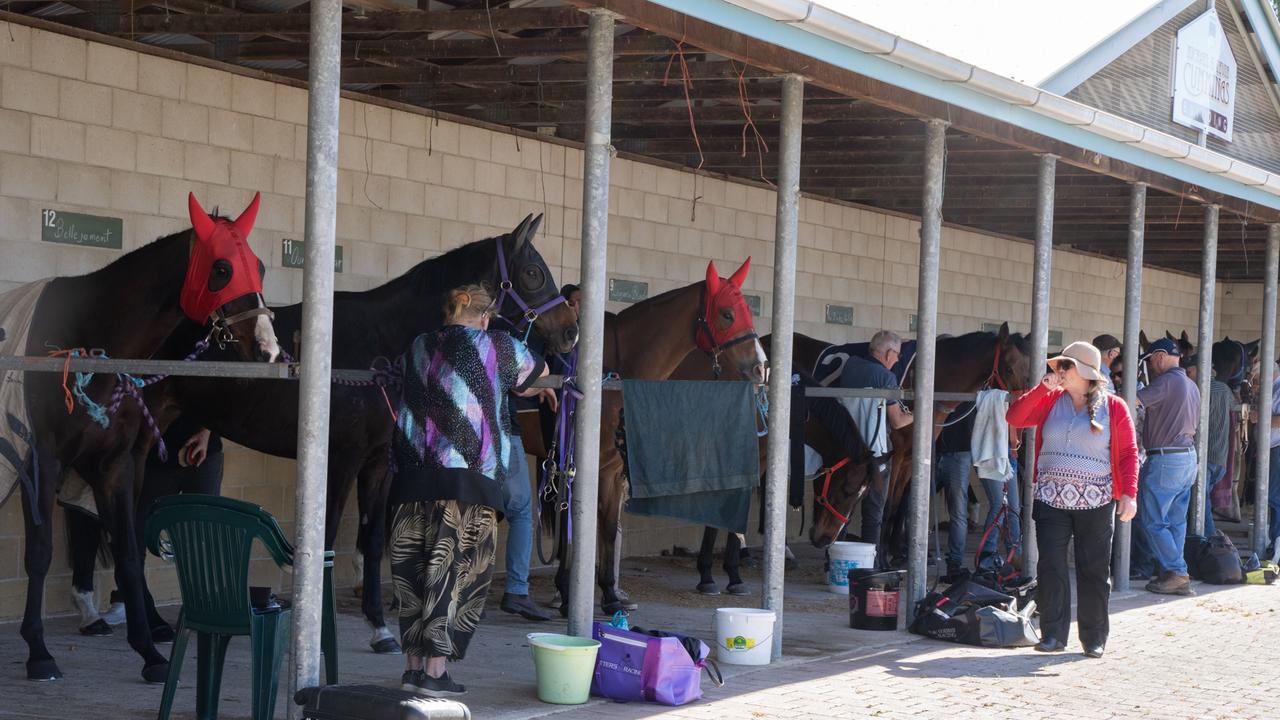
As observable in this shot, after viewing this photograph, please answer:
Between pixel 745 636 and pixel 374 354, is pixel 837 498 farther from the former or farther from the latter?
pixel 374 354

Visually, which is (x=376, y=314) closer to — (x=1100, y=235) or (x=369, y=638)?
(x=369, y=638)

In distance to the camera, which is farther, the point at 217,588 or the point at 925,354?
the point at 925,354

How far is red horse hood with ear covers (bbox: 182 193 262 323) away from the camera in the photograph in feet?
19.3

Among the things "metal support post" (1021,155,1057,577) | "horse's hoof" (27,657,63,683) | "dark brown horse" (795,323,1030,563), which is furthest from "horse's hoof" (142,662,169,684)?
"dark brown horse" (795,323,1030,563)

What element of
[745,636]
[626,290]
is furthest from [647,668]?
[626,290]

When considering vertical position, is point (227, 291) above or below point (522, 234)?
below

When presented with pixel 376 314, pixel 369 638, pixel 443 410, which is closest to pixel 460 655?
pixel 443 410

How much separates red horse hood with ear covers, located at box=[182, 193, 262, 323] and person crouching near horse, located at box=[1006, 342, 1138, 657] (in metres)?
4.22

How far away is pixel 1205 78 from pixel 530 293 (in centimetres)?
593

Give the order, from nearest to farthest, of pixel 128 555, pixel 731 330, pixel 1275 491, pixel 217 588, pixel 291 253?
pixel 217 588 → pixel 128 555 → pixel 731 330 → pixel 291 253 → pixel 1275 491

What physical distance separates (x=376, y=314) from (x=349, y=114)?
2315 millimetres

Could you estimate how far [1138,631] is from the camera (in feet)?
27.3

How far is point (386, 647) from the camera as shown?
6742 millimetres

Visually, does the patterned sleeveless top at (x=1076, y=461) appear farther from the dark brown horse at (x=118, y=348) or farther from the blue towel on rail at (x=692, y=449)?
the dark brown horse at (x=118, y=348)
